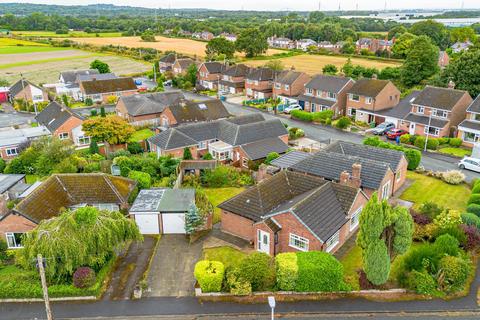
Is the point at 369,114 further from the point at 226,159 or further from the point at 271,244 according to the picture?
the point at 271,244

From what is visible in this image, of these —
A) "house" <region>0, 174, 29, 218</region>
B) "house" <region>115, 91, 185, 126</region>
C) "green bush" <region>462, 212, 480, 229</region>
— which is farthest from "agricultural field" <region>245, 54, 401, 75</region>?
"house" <region>0, 174, 29, 218</region>

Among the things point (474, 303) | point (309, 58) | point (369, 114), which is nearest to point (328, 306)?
point (474, 303)

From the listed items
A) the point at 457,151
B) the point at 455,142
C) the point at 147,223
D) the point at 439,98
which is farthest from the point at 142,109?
the point at 457,151

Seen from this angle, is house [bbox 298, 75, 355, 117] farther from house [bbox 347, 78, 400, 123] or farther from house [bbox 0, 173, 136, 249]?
house [bbox 0, 173, 136, 249]

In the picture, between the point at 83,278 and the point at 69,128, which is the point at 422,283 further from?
the point at 69,128

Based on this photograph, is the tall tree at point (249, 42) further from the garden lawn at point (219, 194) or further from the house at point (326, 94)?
the garden lawn at point (219, 194)
